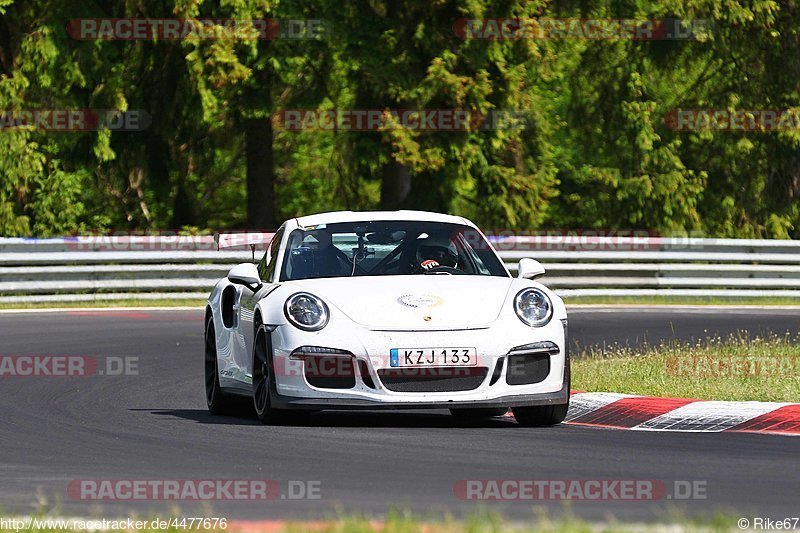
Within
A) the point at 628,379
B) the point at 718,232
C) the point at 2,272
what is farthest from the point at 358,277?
the point at 718,232

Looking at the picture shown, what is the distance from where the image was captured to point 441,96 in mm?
30641

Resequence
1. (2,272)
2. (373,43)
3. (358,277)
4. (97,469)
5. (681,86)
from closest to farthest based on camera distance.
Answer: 1. (97,469)
2. (358,277)
3. (2,272)
4. (373,43)
5. (681,86)

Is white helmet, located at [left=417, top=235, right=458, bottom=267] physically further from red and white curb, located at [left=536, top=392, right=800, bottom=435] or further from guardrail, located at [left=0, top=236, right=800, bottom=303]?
guardrail, located at [left=0, top=236, right=800, bottom=303]

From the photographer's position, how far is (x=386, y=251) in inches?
446

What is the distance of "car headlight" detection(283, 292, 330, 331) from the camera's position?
10.2 m

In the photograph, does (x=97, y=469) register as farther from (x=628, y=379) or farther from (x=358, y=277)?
(x=628, y=379)

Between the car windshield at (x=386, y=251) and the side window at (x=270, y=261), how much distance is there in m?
0.13

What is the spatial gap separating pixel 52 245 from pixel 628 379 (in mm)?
12534
